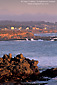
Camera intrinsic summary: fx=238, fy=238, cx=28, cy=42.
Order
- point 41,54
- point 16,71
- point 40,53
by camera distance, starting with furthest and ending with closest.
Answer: point 40,53, point 41,54, point 16,71

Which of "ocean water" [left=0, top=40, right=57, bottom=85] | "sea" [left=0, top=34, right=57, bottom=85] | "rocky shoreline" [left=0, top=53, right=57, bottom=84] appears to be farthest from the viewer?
"ocean water" [left=0, top=40, right=57, bottom=85]

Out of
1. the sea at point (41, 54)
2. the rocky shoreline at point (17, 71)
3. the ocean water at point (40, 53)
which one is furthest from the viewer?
the ocean water at point (40, 53)

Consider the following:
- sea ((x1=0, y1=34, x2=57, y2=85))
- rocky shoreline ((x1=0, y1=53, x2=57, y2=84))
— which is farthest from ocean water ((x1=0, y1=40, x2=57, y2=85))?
rocky shoreline ((x1=0, y1=53, x2=57, y2=84))

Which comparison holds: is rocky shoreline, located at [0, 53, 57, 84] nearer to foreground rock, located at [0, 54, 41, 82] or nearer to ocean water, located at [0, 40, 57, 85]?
foreground rock, located at [0, 54, 41, 82]

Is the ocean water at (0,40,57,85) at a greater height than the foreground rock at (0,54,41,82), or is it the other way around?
the foreground rock at (0,54,41,82)

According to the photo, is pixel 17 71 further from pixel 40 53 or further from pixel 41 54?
pixel 40 53

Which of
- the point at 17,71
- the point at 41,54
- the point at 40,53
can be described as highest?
the point at 17,71

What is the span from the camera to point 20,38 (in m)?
84.8

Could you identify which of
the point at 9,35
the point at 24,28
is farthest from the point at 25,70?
the point at 24,28

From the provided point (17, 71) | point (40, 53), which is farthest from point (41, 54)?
point (17, 71)

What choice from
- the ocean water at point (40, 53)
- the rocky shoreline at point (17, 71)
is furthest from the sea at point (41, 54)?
the rocky shoreline at point (17, 71)

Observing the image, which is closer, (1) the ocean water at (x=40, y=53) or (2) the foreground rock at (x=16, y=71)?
(2) the foreground rock at (x=16, y=71)

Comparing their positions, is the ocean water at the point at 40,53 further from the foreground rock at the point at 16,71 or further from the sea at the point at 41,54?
the foreground rock at the point at 16,71

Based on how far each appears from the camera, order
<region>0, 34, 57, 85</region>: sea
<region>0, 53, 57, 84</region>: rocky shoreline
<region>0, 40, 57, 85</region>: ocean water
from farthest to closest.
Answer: <region>0, 40, 57, 85</region>: ocean water, <region>0, 34, 57, 85</region>: sea, <region>0, 53, 57, 84</region>: rocky shoreline
